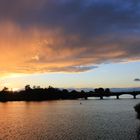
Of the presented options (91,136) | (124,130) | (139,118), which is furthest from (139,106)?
(91,136)

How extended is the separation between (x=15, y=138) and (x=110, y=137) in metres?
23.0

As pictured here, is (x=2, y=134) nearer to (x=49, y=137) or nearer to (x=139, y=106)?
(x=49, y=137)

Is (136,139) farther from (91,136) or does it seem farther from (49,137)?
(49,137)

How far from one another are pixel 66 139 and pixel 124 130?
19646mm

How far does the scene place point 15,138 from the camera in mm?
86500

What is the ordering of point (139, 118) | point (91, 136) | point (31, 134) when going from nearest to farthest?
1. point (91, 136)
2. point (31, 134)
3. point (139, 118)

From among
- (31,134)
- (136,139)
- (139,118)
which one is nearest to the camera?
(136,139)

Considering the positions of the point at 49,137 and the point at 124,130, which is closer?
the point at 49,137

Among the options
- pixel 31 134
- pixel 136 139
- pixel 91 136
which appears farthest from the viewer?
pixel 31 134

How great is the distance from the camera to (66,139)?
8231 centimetres

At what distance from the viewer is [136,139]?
7856 centimetres

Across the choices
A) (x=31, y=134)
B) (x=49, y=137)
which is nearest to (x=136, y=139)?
(x=49, y=137)

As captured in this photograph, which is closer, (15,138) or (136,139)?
(136,139)

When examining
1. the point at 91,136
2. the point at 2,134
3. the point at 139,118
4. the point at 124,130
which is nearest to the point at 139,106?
the point at 139,118
